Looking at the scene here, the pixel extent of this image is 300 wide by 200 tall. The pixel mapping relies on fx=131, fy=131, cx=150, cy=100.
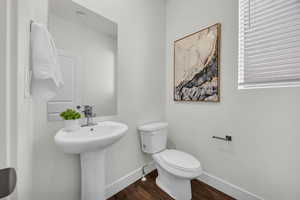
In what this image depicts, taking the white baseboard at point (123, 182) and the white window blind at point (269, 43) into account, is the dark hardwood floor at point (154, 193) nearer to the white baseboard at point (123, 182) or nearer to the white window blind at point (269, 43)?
the white baseboard at point (123, 182)

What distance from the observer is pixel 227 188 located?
1405mm

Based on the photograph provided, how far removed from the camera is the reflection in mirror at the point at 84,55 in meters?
1.08

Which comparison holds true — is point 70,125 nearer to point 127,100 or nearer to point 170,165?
point 127,100

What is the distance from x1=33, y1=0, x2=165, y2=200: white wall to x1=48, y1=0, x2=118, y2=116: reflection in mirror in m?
0.09

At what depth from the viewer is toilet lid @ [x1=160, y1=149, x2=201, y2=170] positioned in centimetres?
124

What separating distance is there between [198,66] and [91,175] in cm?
159

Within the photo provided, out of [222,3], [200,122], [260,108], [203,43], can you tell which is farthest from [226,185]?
[222,3]

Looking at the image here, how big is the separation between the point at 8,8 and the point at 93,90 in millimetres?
786

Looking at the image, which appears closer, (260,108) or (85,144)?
(85,144)

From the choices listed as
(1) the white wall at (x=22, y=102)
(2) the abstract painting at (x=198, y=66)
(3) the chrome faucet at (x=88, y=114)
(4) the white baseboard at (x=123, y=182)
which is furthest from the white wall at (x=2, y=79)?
(2) the abstract painting at (x=198, y=66)

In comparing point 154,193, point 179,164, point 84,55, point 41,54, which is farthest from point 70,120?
point 154,193

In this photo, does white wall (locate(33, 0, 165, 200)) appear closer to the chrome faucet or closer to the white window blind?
the chrome faucet

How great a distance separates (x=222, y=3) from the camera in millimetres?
1420

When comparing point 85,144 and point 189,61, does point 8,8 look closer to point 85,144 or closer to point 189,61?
point 85,144
